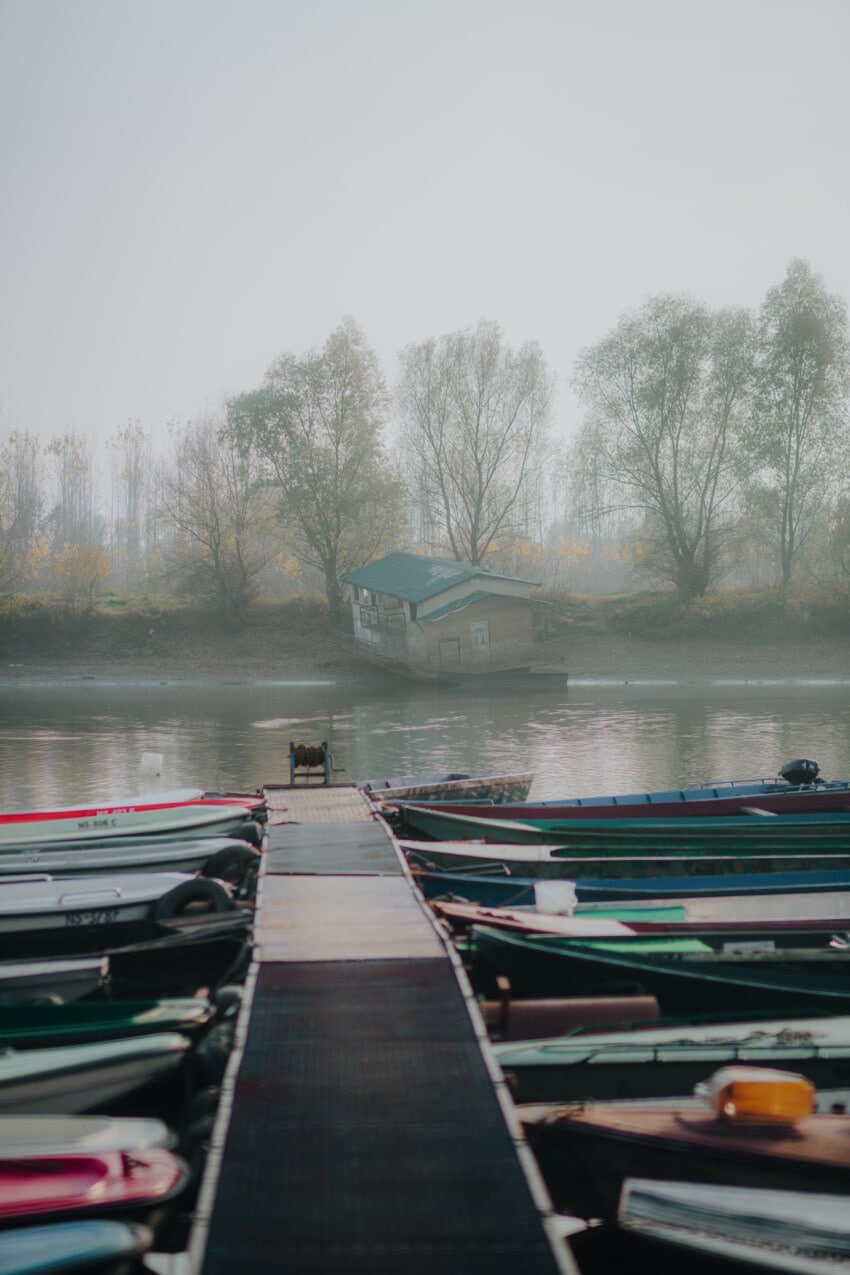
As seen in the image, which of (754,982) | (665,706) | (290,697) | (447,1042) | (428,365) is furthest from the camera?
(428,365)

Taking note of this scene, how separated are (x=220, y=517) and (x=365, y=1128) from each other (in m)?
51.9

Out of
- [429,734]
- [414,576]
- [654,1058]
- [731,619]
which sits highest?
[414,576]

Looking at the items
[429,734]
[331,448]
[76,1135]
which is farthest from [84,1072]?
[331,448]

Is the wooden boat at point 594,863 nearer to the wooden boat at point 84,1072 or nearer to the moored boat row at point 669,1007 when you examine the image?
the moored boat row at point 669,1007

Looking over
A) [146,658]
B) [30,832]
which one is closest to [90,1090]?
[30,832]

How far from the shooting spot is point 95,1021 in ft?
19.6

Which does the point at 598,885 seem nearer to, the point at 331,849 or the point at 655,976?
the point at 331,849

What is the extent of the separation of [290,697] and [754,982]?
3388 centimetres

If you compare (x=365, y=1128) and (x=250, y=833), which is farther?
(x=250, y=833)

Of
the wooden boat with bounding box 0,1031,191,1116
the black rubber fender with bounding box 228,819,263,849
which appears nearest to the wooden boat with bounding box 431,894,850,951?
the wooden boat with bounding box 0,1031,191,1116

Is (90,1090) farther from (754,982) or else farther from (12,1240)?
(754,982)

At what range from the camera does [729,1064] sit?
548cm

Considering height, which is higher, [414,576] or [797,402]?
[797,402]

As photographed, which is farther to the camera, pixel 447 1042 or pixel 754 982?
pixel 754 982
